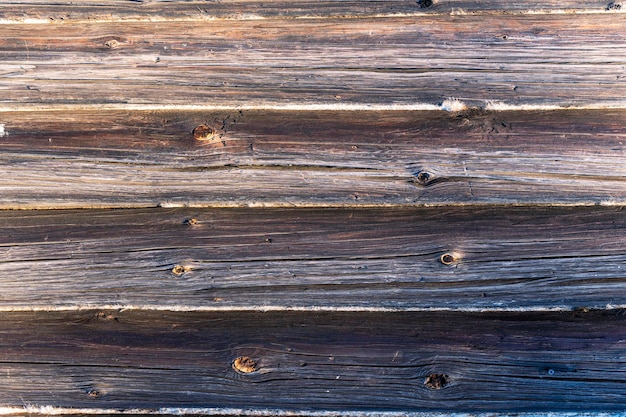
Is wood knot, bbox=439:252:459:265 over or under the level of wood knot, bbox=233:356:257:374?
over

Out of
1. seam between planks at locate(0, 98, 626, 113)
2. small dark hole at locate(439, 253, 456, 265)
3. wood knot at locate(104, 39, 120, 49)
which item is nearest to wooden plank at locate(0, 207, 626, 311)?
small dark hole at locate(439, 253, 456, 265)

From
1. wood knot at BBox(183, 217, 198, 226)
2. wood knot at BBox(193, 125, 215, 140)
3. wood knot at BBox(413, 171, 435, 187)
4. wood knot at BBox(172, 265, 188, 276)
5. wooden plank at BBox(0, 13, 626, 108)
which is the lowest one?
wood knot at BBox(172, 265, 188, 276)

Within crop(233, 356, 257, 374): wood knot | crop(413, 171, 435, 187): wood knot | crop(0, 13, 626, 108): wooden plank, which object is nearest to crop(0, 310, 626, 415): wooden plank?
crop(233, 356, 257, 374): wood knot

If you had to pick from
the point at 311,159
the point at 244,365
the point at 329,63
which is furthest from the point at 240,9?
the point at 244,365

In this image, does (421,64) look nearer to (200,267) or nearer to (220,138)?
(220,138)

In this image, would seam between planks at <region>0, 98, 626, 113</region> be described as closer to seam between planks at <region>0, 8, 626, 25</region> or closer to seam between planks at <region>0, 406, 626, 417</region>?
seam between planks at <region>0, 8, 626, 25</region>
